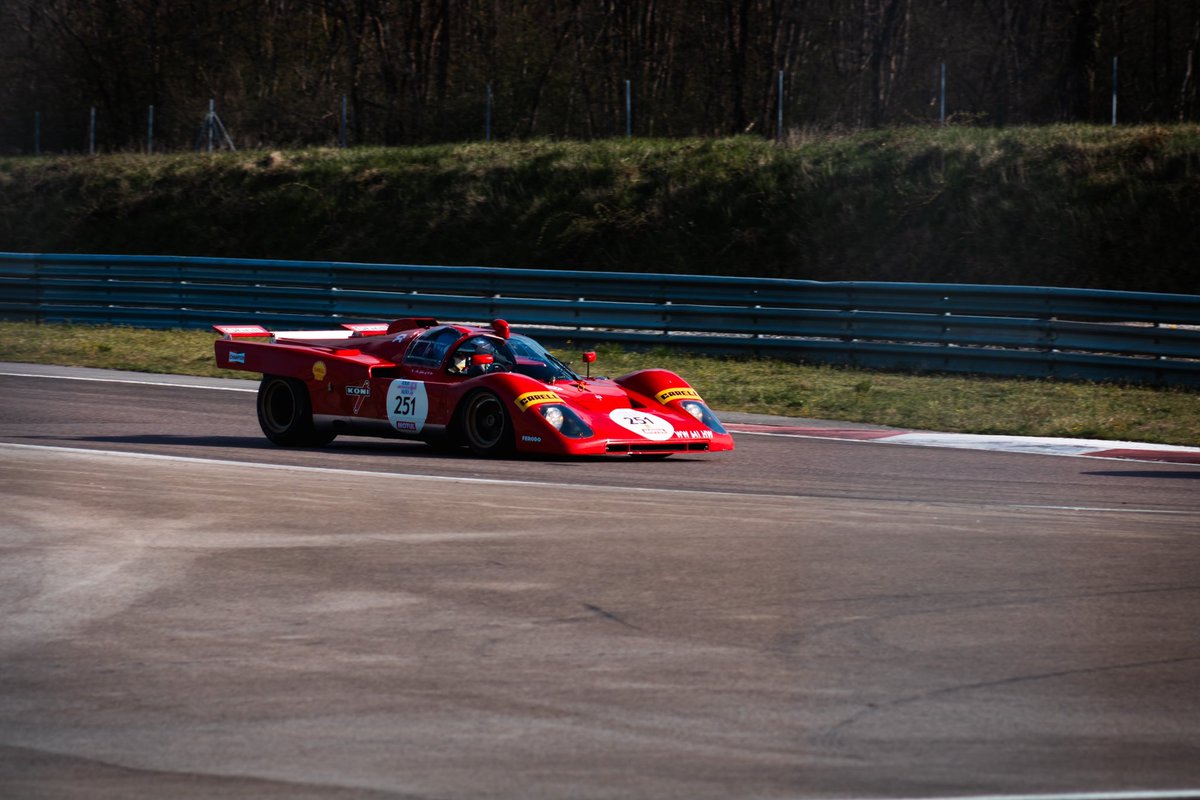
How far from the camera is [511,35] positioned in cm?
4075

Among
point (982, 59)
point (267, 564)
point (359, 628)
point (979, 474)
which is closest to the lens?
point (359, 628)

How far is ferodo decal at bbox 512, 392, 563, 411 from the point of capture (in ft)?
40.7

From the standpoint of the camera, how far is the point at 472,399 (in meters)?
12.8

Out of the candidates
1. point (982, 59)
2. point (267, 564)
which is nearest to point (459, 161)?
point (982, 59)

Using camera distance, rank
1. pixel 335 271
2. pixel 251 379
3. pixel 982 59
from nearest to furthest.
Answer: pixel 251 379 < pixel 335 271 < pixel 982 59

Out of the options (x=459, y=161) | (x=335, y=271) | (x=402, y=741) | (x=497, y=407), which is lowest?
(x=402, y=741)

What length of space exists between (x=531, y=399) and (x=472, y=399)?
0.62 metres

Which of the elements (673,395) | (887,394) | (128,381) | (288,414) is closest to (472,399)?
(673,395)

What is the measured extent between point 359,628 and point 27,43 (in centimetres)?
4691

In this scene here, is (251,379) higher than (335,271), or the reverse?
(335,271)

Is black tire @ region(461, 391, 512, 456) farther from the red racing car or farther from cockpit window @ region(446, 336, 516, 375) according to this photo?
cockpit window @ region(446, 336, 516, 375)

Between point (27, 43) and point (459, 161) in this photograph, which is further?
point (27, 43)

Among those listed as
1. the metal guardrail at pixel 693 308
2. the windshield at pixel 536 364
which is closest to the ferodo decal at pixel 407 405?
the windshield at pixel 536 364

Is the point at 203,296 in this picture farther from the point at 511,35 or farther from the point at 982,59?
the point at 982,59
